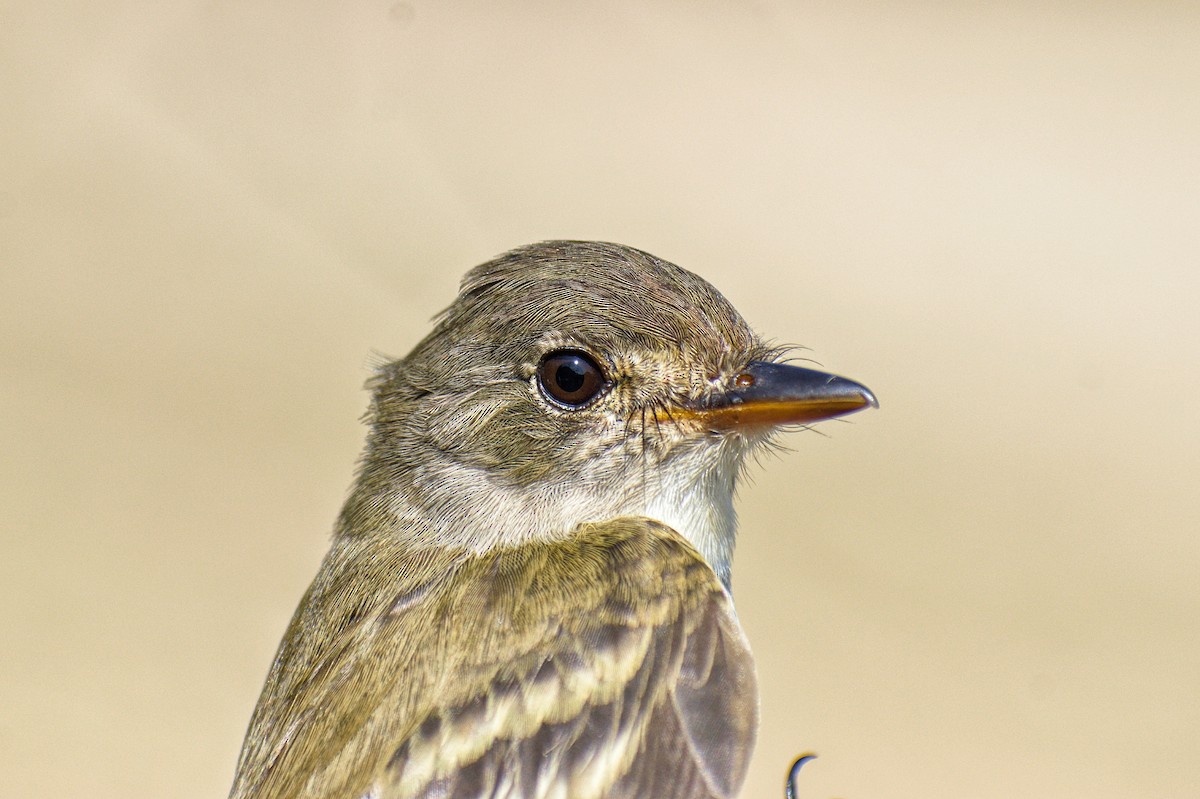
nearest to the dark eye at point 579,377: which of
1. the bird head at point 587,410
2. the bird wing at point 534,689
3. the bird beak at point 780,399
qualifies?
the bird head at point 587,410

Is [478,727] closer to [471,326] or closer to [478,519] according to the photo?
[478,519]

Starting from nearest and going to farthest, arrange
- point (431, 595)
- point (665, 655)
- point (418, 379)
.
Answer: point (665, 655) → point (431, 595) → point (418, 379)

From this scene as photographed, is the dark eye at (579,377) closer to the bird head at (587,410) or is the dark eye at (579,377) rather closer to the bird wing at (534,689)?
the bird head at (587,410)

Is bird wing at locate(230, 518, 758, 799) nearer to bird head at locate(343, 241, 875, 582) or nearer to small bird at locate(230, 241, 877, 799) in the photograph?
small bird at locate(230, 241, 877, 799)

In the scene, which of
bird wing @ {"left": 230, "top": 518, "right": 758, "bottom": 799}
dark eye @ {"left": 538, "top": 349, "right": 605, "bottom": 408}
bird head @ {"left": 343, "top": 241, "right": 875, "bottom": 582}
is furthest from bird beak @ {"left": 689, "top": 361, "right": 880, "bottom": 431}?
bird wing @ {"left": 230, "top": 518, "right": 758, "bottom": 799}

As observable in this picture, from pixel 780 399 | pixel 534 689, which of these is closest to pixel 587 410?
pixel 780 399

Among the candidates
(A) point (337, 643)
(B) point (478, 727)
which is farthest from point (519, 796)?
(A) point (337, 643)

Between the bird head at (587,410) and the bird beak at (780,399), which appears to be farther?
the bird head at (587,410)
